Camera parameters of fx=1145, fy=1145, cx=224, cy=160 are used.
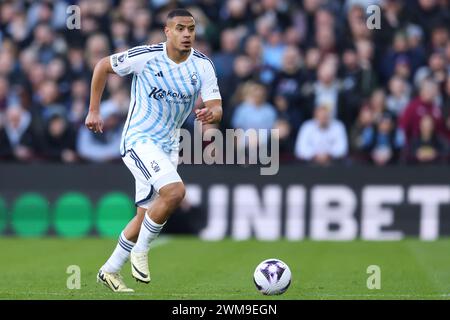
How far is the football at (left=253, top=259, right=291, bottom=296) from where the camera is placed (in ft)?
35.7

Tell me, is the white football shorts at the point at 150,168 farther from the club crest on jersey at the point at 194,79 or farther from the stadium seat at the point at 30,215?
the stadium seat at the point at 30,215

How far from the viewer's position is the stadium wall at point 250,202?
19.0 meters

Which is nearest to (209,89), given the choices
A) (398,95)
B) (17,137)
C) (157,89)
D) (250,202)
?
(157,89)

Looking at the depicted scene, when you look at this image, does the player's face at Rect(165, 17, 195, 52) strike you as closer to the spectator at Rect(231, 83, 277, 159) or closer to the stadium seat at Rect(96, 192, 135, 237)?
the spectator at Rect(231, 83, 277, 159)

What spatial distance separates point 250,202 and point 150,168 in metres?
8.30

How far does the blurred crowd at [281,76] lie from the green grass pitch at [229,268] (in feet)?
5.93

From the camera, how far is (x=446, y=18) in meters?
20.6

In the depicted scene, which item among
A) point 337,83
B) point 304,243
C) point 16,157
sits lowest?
point 304,243

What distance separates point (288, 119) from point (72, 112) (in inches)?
154

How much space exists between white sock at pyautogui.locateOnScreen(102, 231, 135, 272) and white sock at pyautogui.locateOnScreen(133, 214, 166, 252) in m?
0.19

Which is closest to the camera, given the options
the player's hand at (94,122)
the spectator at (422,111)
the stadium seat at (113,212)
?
the player's hand at (94,122)

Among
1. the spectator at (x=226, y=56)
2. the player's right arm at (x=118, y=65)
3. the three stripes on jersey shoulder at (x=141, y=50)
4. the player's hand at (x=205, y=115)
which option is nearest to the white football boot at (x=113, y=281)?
the player's right arm at (x=118, y=65)
